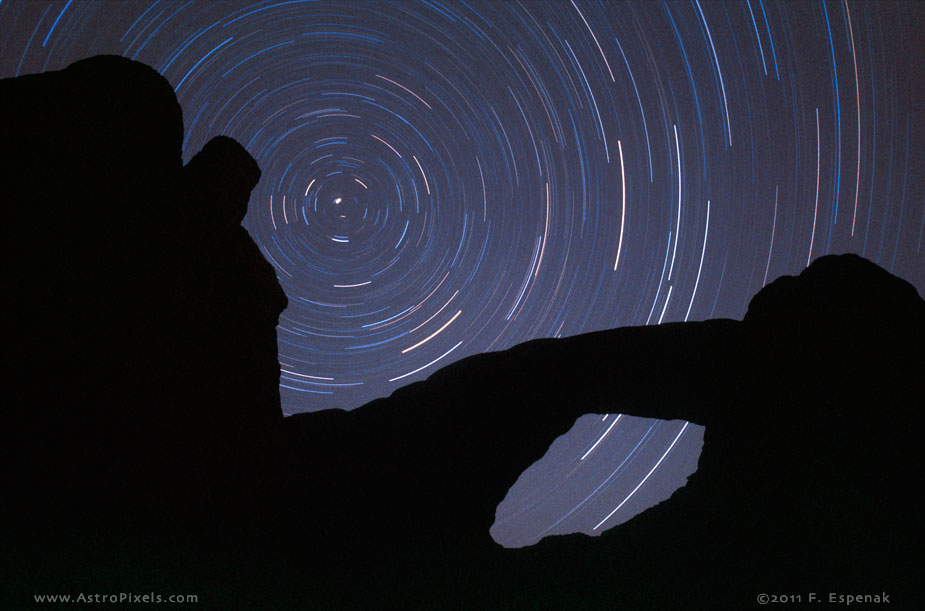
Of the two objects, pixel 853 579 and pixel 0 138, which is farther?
pixel 853 579

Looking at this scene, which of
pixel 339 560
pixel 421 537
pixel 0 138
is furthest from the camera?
pixel 421 537

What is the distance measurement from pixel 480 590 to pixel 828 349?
765 centimetres

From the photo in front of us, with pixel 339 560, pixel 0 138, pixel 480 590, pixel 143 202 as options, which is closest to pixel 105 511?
pixel 339 560

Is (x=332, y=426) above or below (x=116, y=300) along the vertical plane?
below

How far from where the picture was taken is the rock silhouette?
5949 millimetres

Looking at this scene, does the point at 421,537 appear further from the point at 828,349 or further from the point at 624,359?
the point at 828,349

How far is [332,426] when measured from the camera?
9961mm

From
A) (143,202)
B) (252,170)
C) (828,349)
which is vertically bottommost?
(828,349)

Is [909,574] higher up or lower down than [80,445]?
lower down

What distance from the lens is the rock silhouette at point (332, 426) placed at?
19.5ft

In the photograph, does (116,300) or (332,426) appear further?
(332,426)

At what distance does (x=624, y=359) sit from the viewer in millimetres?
9906

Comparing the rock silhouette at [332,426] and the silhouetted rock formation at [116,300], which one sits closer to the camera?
the silhouetted rock formation at [116,300]

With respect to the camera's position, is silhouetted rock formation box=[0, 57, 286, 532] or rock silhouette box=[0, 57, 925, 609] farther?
rock silhouette box=[0, 57, 925, 609]
